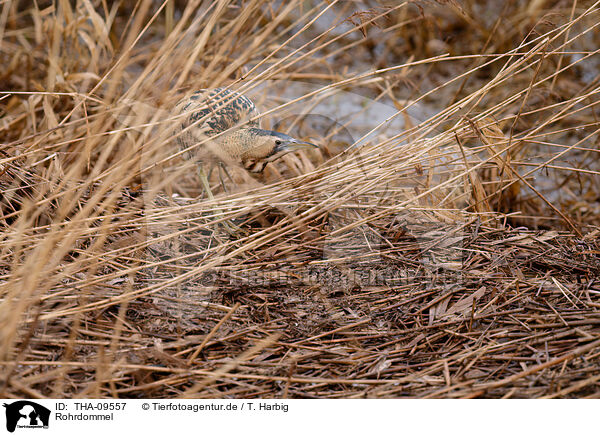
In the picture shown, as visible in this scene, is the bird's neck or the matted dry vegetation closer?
the matted dry vegetation

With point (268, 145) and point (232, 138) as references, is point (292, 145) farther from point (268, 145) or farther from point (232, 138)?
point (232, 138)

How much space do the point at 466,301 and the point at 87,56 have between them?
6.95ft

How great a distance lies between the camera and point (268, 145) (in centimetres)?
186

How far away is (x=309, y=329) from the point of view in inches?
58.7

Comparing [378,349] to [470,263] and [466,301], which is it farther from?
[470,263]
